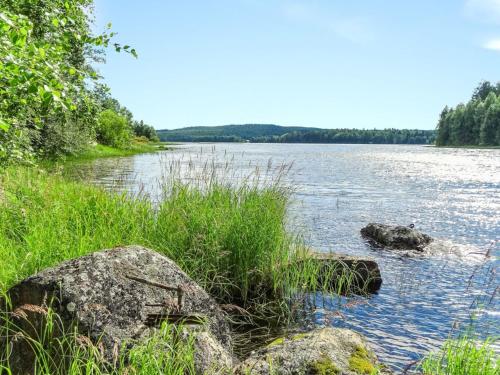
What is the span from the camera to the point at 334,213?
21.8 m

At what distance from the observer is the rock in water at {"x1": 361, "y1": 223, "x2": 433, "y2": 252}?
15.0m

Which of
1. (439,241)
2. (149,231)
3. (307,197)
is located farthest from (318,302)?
(307,197)

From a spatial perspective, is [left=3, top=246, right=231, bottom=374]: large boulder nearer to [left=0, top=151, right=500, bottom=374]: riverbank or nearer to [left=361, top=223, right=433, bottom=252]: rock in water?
[left=0, top=151, right=500, bottom=374]: riverbank

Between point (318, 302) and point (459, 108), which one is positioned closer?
point (318, 302)

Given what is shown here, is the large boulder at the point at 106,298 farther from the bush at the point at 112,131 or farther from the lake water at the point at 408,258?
the bush at the point at 112,131

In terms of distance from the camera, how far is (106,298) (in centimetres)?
480

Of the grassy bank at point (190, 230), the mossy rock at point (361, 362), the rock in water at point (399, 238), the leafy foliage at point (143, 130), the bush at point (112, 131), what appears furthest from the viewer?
the leafy foliage at point (143, 130)

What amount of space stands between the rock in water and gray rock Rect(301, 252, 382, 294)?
4.50m

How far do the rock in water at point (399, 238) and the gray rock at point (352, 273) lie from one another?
4.50 m

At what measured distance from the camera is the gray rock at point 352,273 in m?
9.91

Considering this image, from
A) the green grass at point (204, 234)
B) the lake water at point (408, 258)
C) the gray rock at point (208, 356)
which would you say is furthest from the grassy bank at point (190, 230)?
the gray rock at point (208, 356)

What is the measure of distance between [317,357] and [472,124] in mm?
134988

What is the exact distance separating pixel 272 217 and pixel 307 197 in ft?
59.4

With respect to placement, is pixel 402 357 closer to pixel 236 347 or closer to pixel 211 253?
pixel 236 347
